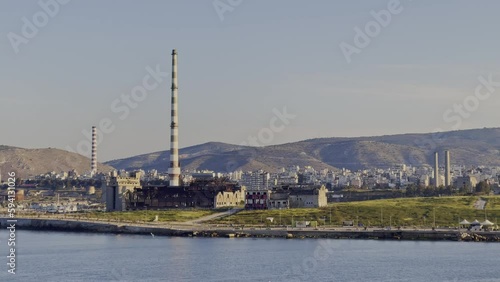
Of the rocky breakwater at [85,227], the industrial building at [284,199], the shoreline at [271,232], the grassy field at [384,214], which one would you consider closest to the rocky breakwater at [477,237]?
the shoreline at [271,232]

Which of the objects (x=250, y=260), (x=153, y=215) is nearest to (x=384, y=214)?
(x=153, y=215)

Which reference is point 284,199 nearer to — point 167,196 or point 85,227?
point 167,196

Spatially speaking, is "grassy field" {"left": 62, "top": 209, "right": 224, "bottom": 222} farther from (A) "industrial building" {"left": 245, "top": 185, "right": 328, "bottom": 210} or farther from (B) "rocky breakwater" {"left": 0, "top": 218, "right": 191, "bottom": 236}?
(B) "rocky breakwater" {"left": 0, "top": 218, "right": 191, "bottom": 236}

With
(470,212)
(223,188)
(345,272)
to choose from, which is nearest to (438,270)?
(345,272)

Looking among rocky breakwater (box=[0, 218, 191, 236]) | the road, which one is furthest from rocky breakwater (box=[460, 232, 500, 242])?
the road

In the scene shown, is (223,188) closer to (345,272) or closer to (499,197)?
(499,197)

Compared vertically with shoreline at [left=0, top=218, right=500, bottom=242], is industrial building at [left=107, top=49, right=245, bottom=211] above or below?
above

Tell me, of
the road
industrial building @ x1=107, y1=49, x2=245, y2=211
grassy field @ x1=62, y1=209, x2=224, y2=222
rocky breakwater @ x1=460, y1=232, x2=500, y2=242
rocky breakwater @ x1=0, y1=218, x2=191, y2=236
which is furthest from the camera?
industrial building @ x1=107, y1=49, x2=245, y2=211

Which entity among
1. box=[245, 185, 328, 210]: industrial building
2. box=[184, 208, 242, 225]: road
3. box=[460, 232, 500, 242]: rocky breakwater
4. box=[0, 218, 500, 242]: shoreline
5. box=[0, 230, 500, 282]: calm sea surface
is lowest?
box=[0, 230, 500, 282]: calm sea surface
